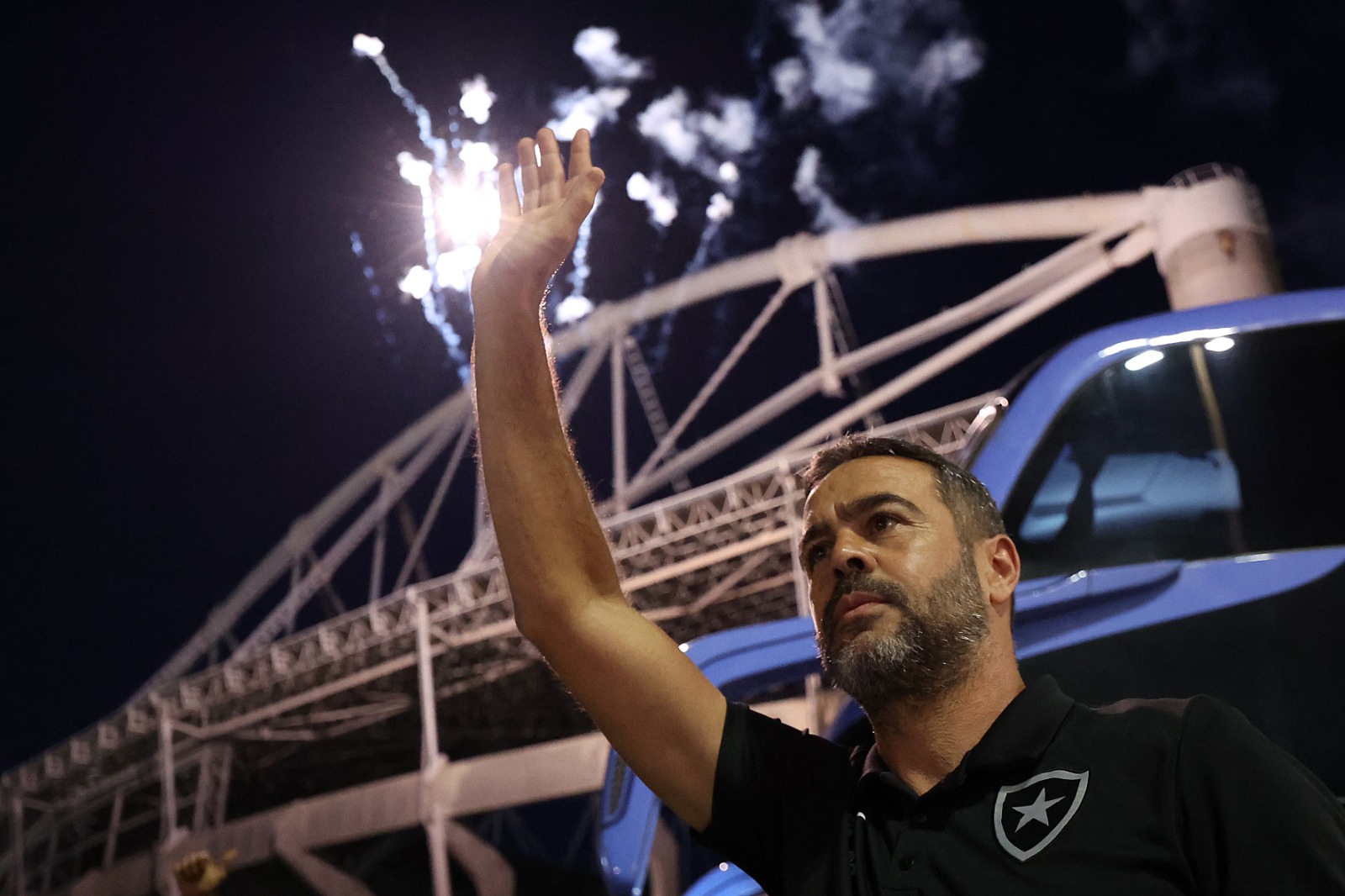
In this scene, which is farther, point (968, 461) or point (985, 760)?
point (968, 461)

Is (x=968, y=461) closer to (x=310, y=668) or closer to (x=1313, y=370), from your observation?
(x=1313, y=370)

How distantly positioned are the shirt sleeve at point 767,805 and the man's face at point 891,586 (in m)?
0.20

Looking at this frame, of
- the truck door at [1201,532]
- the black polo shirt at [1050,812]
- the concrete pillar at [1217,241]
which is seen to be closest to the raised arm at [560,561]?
the black polo shirt at [1050,812]

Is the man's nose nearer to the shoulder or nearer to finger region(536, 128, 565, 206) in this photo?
the shoulder

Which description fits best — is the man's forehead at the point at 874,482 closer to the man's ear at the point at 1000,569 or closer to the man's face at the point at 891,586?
the man's face at the point at 891,586

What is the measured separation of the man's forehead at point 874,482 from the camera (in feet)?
7.78

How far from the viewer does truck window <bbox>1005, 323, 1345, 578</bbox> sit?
172 inches

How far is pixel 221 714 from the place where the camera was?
1244 inches

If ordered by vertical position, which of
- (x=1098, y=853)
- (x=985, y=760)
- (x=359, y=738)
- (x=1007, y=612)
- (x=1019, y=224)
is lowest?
(x=1098, y=853)

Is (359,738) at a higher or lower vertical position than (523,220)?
higher

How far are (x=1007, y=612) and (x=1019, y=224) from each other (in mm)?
21772

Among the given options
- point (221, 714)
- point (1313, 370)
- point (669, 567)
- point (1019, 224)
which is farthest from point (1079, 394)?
point (221, 714)

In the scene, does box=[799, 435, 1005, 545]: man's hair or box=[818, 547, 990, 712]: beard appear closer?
box=[818, 547, 990, 712]: beard

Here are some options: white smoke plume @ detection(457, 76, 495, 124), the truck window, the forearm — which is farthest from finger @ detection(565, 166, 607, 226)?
white smoke plume @ detection(457, 76, 495, 124)
